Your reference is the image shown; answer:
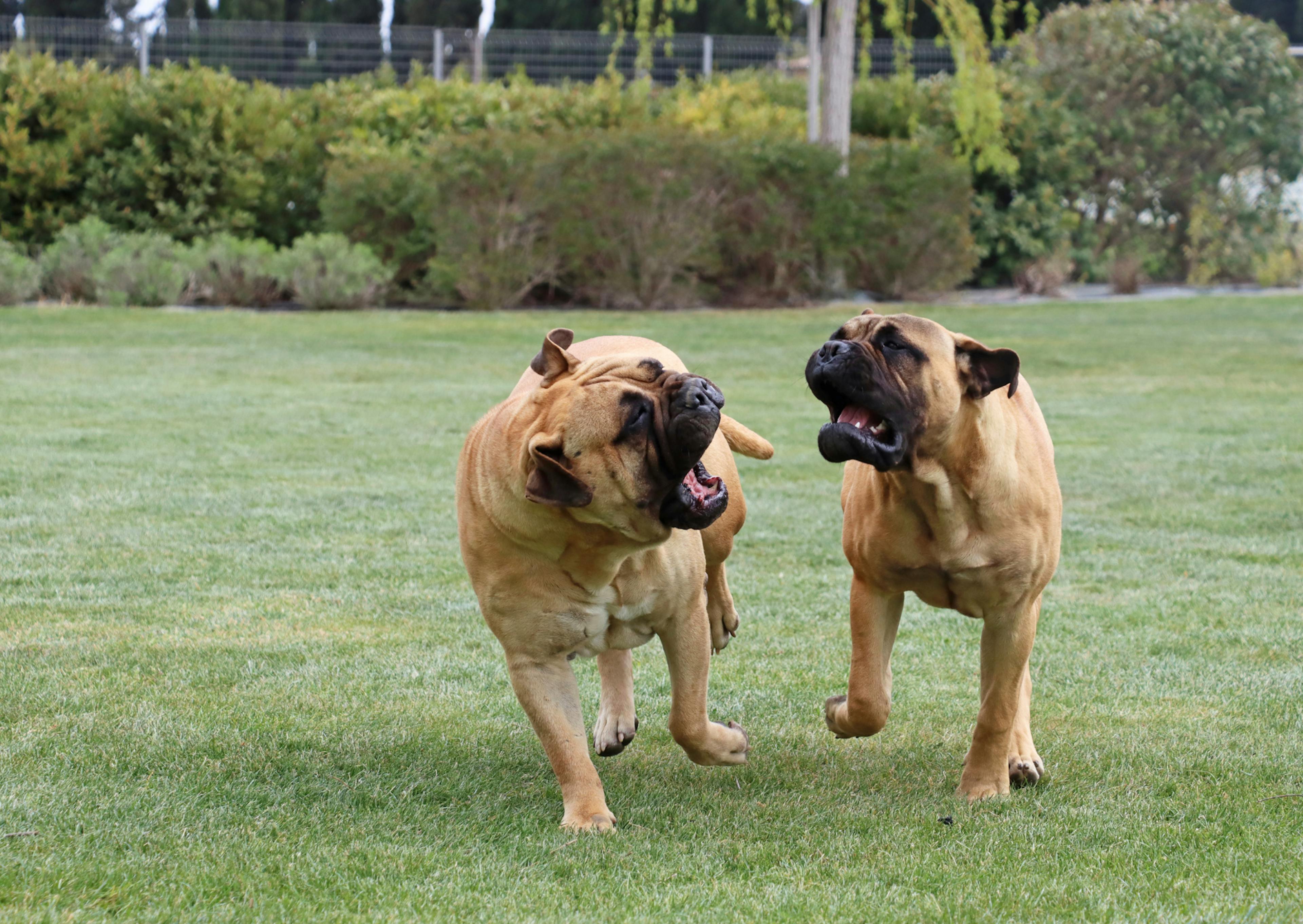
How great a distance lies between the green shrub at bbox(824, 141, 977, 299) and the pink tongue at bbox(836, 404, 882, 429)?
16.9 metres

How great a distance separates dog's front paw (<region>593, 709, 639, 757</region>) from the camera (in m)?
4.88

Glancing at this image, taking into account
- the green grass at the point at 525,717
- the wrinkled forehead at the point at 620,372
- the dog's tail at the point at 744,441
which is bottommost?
the green grass at the point at 525,717

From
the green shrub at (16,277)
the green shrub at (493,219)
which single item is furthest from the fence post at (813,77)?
the green shrub at (16,277)

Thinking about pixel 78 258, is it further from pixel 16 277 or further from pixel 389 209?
pixel 389 209

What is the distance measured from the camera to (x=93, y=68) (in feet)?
73.6

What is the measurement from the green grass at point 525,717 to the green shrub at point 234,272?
9.06 metres

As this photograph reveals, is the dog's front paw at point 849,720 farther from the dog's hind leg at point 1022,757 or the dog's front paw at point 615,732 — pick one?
the dog's front paw at point 615,732

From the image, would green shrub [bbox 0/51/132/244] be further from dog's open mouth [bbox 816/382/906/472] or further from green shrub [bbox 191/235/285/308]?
dog's open mouth [bbox 816/382/906/472]

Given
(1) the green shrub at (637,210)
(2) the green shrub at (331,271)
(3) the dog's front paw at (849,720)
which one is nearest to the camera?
(3) the dog's front paw at (849,720)

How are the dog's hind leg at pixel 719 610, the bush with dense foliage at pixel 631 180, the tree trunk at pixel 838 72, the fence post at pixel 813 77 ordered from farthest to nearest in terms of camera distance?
the fence post at pixel 813 77
the tree trunk at pixel 838 72
the bush with dense foliage at pixel 631 180
the dog's hind leg at pixel 719 610

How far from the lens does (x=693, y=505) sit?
3.96m

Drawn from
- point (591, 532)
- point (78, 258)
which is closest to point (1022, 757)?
point (591, 532)

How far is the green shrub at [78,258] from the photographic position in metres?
20.0

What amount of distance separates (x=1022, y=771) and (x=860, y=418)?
1360 millimetres
